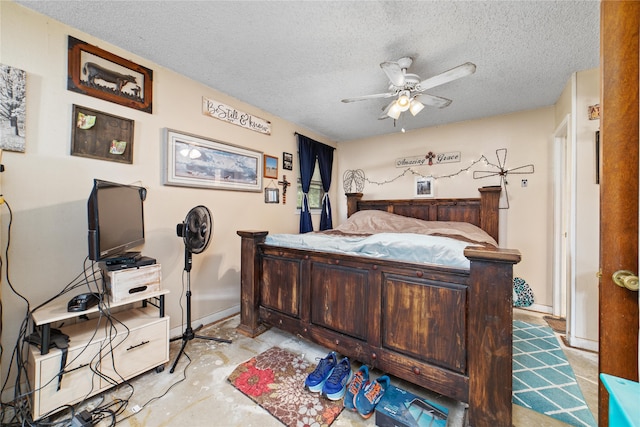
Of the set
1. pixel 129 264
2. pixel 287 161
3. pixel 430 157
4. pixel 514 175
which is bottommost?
pixel 129 264

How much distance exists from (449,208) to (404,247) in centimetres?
248

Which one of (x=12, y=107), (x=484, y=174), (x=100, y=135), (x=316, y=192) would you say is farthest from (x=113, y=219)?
(x=484, y=174)

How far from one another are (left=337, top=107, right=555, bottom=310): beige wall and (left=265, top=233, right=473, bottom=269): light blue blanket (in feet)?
7.28

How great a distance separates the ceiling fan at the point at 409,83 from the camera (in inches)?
71.2

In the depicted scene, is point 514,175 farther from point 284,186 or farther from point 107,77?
point 107,77

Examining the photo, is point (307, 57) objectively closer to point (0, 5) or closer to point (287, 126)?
point (287, 126)

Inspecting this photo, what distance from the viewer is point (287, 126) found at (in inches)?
144

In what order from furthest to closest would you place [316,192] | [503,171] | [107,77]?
[316,192]
[503,171]
[107,77]

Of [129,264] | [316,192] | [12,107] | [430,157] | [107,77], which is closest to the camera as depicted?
[12,107]

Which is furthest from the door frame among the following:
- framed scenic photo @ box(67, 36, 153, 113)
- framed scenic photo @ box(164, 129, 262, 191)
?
Answer: framed scenic photo @ box(67, 36, 153, 113)

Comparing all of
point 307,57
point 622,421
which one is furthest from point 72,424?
point 307,57

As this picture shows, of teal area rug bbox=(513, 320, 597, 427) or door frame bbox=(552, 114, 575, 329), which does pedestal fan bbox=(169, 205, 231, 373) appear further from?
door frame bbox=(552, 114, 575, 329)

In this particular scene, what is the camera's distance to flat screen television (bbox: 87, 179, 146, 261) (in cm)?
148

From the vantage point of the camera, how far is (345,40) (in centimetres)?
189
